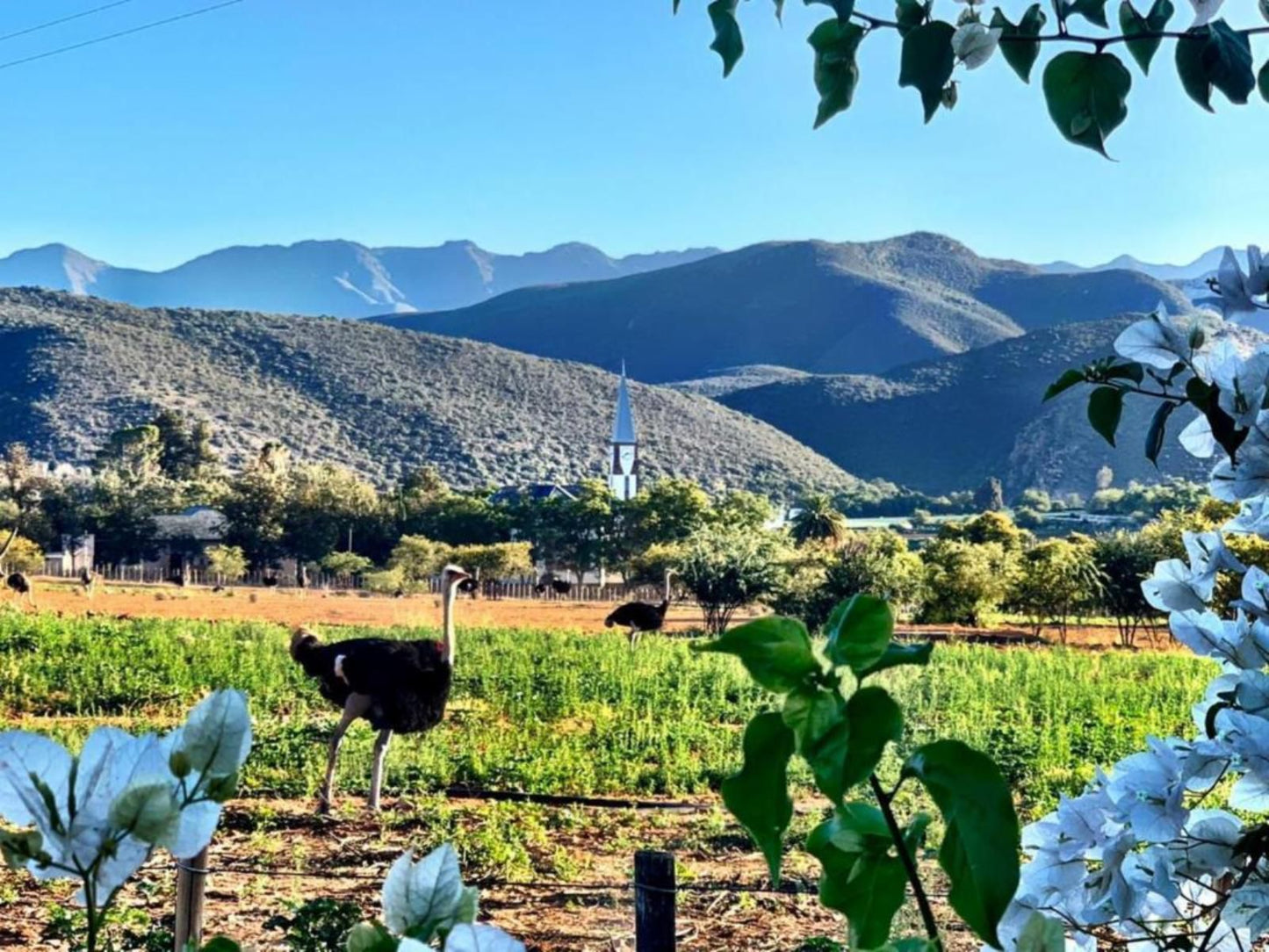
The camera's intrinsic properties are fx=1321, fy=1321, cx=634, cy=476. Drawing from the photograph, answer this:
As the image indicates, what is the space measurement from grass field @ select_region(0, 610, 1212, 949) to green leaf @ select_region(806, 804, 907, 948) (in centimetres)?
187

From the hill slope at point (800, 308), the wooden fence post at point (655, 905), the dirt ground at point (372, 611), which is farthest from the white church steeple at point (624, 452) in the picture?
the hill slope at point (800, 308)

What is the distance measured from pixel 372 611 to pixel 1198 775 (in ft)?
49.1

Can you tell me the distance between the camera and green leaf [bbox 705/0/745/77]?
51 centimetres

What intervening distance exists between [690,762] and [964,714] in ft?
6.65

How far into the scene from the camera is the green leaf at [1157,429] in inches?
17.6

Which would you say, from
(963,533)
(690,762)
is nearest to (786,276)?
(963,533)

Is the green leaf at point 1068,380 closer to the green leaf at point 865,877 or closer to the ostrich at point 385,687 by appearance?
the green leaf at point 865,877

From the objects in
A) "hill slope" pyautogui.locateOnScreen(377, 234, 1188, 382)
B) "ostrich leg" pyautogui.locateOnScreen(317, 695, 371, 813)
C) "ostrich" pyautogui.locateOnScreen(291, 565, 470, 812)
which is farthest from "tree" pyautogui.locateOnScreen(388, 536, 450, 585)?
"hill slope" pyautogui.locateOnScreen(377, 234, 1188, 382)

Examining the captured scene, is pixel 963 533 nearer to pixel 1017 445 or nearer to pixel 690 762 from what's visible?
pixel 690 762

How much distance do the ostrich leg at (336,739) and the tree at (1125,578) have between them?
1037cm

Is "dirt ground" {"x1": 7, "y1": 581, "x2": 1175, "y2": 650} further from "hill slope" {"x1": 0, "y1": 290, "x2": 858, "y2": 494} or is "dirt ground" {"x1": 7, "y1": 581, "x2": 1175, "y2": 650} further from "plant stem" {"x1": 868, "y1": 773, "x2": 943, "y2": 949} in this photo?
"hill slope" {"x1": 0, "y1": 290, "x2": 858, "y2": 494}

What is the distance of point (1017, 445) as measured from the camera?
125 ft

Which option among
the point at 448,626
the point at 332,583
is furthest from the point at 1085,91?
the point at 332,583

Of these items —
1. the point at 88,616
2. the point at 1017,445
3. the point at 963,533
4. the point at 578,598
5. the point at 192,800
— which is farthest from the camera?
the point at 1017,445
